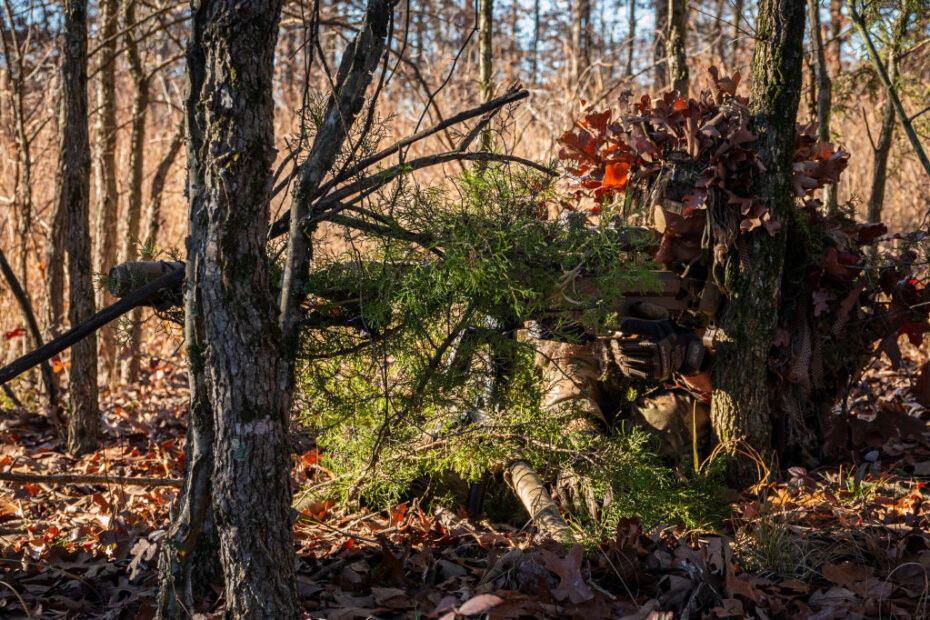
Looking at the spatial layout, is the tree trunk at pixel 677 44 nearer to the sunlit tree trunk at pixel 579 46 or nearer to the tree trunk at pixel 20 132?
the sunlit tree trunk at pixel 579 46

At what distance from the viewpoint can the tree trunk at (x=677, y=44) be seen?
201 inches

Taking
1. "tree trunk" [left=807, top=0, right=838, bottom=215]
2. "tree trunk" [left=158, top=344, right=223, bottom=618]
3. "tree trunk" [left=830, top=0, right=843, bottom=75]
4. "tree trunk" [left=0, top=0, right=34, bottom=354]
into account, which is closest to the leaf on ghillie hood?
"tree trunk" [left=807, top=0, right=838, bottom=215]

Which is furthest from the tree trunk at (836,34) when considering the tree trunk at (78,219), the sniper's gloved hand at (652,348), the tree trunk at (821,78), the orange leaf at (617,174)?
the tree trunk at (78,219)

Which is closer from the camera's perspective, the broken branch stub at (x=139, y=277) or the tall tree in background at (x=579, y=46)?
the broken branch stub at (x=139, y=277)

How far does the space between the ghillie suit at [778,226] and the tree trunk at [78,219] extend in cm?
300

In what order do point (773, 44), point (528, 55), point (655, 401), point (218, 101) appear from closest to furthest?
point (218, 101)
point (773, 44)
point (655, 401)
point (528, 55)

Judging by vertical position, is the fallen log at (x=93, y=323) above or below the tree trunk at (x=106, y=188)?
below

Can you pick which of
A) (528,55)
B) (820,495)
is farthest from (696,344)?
(528,55)

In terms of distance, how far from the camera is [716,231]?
3461mm

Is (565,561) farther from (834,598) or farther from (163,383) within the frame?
(163,383)

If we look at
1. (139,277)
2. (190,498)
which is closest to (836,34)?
(139,277)

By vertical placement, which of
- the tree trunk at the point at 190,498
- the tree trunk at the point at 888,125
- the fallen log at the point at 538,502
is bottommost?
the fallen log at the point at 538,502

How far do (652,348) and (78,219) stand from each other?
362 centimetres

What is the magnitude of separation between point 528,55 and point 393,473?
1803cm
